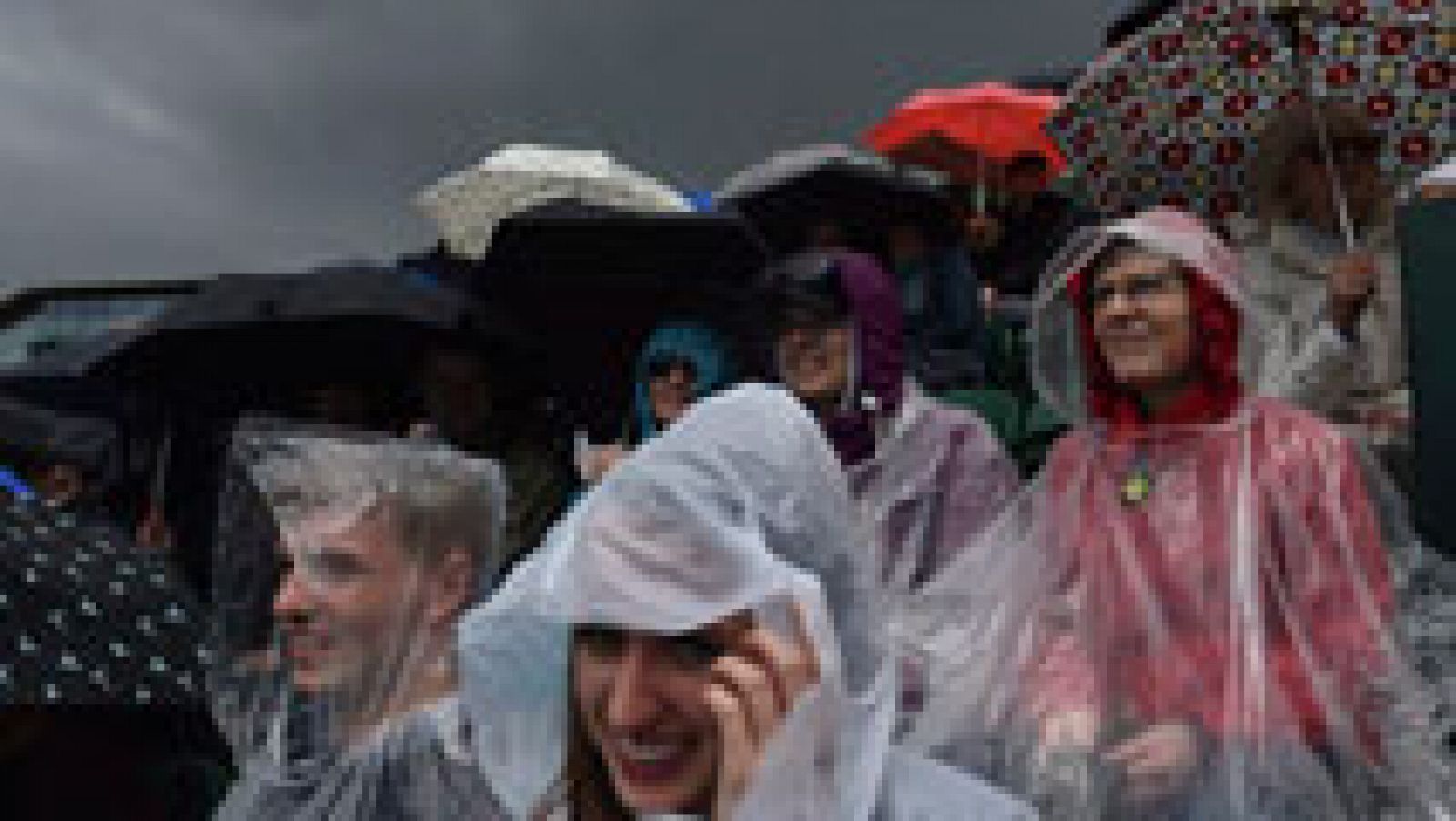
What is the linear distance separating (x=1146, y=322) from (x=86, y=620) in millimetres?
1947

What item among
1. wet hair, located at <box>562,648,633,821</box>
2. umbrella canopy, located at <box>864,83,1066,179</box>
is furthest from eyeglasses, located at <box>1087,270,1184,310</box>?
umbrella canopy, located at <box>864,83,1066,179</box>

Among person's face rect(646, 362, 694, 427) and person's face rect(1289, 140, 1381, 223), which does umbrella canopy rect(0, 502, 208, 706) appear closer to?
person's face rect(646, 362, 694, 427)

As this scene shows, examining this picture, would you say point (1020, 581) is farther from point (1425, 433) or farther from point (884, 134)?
point (884, 134)

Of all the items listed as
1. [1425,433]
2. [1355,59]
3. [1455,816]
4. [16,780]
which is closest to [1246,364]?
[1425,433]

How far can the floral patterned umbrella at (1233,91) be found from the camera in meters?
4.21

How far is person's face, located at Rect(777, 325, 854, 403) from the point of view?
4.19 metres

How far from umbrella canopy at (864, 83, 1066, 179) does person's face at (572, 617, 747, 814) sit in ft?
18.1

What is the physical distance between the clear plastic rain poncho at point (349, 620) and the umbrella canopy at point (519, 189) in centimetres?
304

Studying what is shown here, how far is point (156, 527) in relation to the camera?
5.17m

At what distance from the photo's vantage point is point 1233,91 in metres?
4.36

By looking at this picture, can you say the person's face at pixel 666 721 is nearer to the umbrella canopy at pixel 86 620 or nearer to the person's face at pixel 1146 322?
the umbrella canopy at pixel 86 620

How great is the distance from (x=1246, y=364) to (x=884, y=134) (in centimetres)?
443

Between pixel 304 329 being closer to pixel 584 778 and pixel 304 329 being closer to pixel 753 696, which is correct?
pixel 584 778

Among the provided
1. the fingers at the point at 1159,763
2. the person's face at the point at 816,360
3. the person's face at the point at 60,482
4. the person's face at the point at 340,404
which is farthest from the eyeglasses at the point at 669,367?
the fingers at the point at 1159,763
